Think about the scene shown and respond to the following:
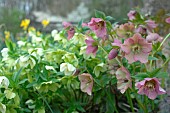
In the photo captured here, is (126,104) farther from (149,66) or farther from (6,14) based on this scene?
(6,14)

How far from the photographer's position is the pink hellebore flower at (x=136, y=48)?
98 cm

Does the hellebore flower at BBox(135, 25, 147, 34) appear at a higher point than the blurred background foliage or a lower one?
higher

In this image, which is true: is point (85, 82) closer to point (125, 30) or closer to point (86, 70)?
point (86, 70)

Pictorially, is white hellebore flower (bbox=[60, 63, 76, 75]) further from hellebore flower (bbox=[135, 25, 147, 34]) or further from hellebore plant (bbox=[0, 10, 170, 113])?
hellebore flower (bbox=[135, 25, 147, 34])

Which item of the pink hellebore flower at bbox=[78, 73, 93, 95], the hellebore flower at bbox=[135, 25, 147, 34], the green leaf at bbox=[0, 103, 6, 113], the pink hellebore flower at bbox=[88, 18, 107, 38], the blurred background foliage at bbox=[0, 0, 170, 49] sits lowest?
the blurred background foliage at bbox=[0, 0, 170, 49]

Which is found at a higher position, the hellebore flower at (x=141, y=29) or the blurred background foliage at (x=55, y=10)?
the hellebore flower at (x=141, y=29)

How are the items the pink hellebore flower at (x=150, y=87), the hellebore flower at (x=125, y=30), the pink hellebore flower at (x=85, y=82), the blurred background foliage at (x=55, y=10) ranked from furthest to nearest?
the blurred background foliage at (x=55, y=10) < the hellebore flower at (x=125, y=30) < the pink hellebore flower at (x=85, y=82) < the pink hellebore flower at (x=150, y=87)

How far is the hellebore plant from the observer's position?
3.39 feet

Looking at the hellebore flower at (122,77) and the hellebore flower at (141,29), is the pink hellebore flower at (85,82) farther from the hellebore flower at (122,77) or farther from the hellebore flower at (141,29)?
the hellebore flower at (141,29)

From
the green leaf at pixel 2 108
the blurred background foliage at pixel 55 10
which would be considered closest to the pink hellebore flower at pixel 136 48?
the green leaf at pixel 2 108

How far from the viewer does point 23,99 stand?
1.29 metres

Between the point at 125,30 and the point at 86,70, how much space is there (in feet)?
0.68

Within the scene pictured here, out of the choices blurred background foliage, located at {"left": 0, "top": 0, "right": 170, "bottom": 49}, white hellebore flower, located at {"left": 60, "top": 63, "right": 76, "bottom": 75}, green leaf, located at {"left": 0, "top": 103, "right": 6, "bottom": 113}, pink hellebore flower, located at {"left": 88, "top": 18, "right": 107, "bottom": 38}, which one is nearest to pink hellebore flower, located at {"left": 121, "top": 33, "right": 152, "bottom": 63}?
pink hellebore flower, located at {"left": 88, "top": 18, "right": 107, "bottom": 38}

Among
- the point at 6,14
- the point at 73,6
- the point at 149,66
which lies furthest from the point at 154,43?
the point at 73,6
